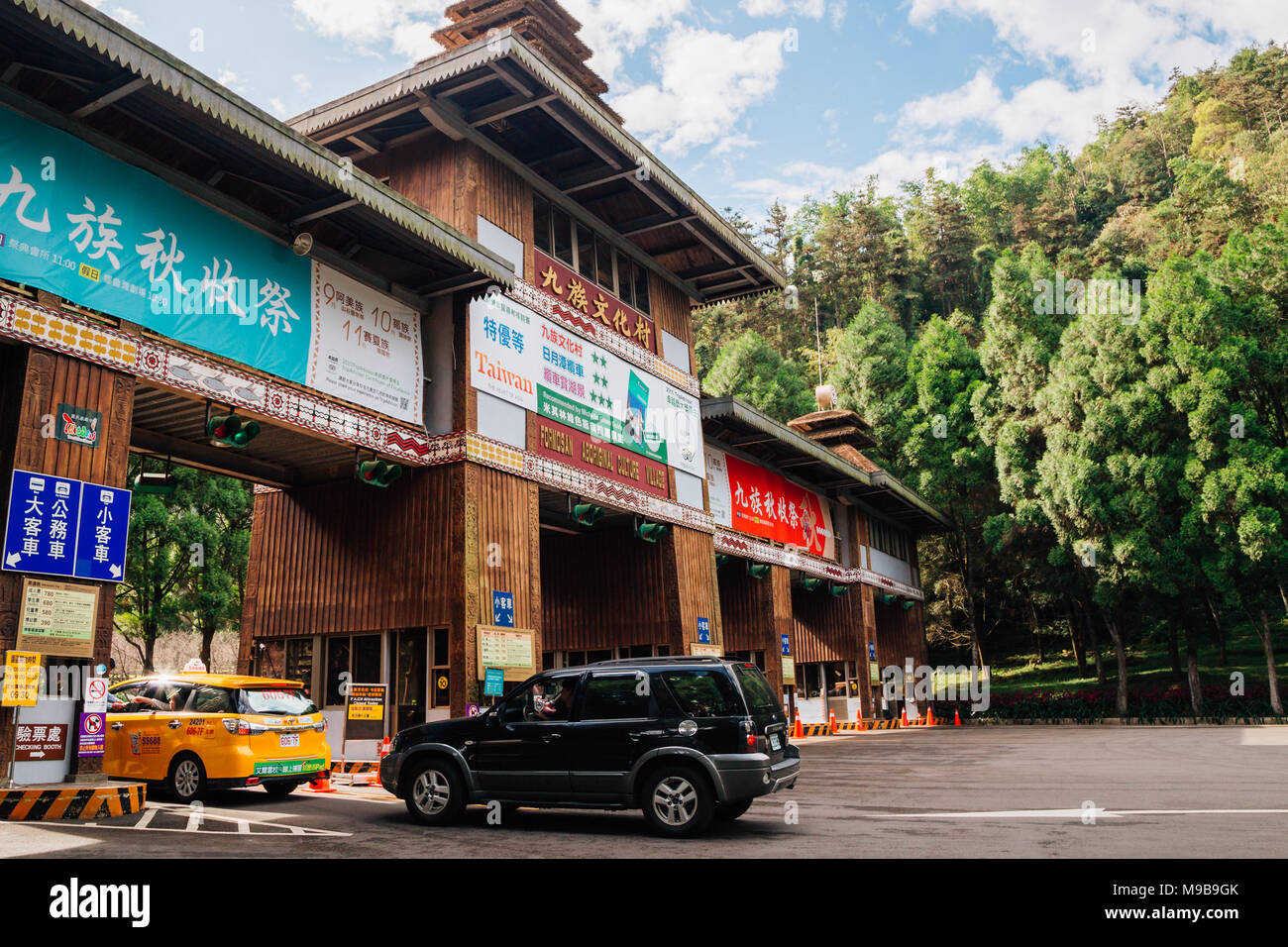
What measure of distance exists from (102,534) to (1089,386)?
3059 cm

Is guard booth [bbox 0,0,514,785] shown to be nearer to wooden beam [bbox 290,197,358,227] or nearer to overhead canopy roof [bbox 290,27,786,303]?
wooden beam [bbox 290,197,358,227]

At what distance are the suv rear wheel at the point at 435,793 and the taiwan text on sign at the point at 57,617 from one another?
3.60 metres

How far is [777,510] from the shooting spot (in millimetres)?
27156

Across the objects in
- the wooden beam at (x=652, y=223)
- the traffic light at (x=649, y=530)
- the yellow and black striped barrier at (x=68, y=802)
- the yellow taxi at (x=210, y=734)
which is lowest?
the yellow and black striped barrier at (x=68, y=802)

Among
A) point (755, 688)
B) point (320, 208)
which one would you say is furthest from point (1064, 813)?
point (320, 208)

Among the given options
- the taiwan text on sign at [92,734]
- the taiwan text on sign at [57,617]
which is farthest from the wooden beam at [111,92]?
the taiwan text on sign at [92,734]

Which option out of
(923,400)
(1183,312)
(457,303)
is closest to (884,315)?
(923,400)

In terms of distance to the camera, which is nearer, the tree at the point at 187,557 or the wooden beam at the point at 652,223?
the wooden beam at the point at 652,223

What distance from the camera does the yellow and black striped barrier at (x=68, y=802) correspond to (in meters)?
8.35

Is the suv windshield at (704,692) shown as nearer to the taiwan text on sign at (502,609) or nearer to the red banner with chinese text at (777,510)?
the taiwan text on sign at (502,609)

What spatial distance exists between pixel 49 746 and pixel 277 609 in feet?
22.6

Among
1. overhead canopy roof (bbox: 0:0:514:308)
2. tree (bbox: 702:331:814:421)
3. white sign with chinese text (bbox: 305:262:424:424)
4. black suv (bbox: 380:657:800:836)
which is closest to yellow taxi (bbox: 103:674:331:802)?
black suv (bbox: 380:657:800:836)
